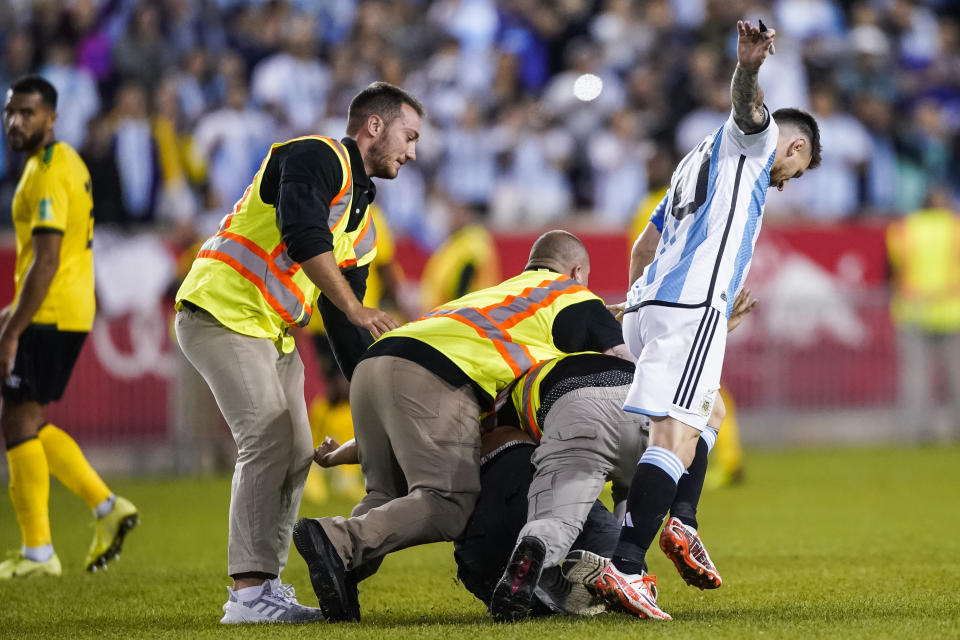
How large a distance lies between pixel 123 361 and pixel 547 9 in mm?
7292

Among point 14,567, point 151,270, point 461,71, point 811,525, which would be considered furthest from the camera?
point 461,71

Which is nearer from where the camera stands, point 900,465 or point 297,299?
point 297,299

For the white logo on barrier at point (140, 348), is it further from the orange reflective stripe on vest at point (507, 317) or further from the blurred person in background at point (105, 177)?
the orange reflective stripe on vest at point (507, 317)

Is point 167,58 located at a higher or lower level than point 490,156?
higher

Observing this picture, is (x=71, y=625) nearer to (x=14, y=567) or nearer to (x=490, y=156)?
(x=14, y=567)

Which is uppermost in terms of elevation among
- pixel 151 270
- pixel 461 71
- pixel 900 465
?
pixel 461 71

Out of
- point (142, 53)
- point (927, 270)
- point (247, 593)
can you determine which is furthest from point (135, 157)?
point (247, 593)

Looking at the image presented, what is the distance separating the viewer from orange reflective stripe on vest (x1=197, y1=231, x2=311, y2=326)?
18.6ft

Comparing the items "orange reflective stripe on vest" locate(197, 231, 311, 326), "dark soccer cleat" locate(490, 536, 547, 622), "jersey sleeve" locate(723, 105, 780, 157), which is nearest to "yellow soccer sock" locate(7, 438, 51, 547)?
"orange reflective stripe on vest" locate(197, 231, 311, 326)

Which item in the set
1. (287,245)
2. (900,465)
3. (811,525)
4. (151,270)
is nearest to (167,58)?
(151,270)

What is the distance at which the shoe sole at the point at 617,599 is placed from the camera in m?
4.99

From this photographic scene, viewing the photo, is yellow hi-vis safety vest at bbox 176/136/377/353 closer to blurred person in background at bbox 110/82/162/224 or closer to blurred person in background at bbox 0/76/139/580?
blurred person in background at bbox 0/76/139/580

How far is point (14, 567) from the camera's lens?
281 inches

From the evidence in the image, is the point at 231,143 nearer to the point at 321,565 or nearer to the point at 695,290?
the point at 695,290
